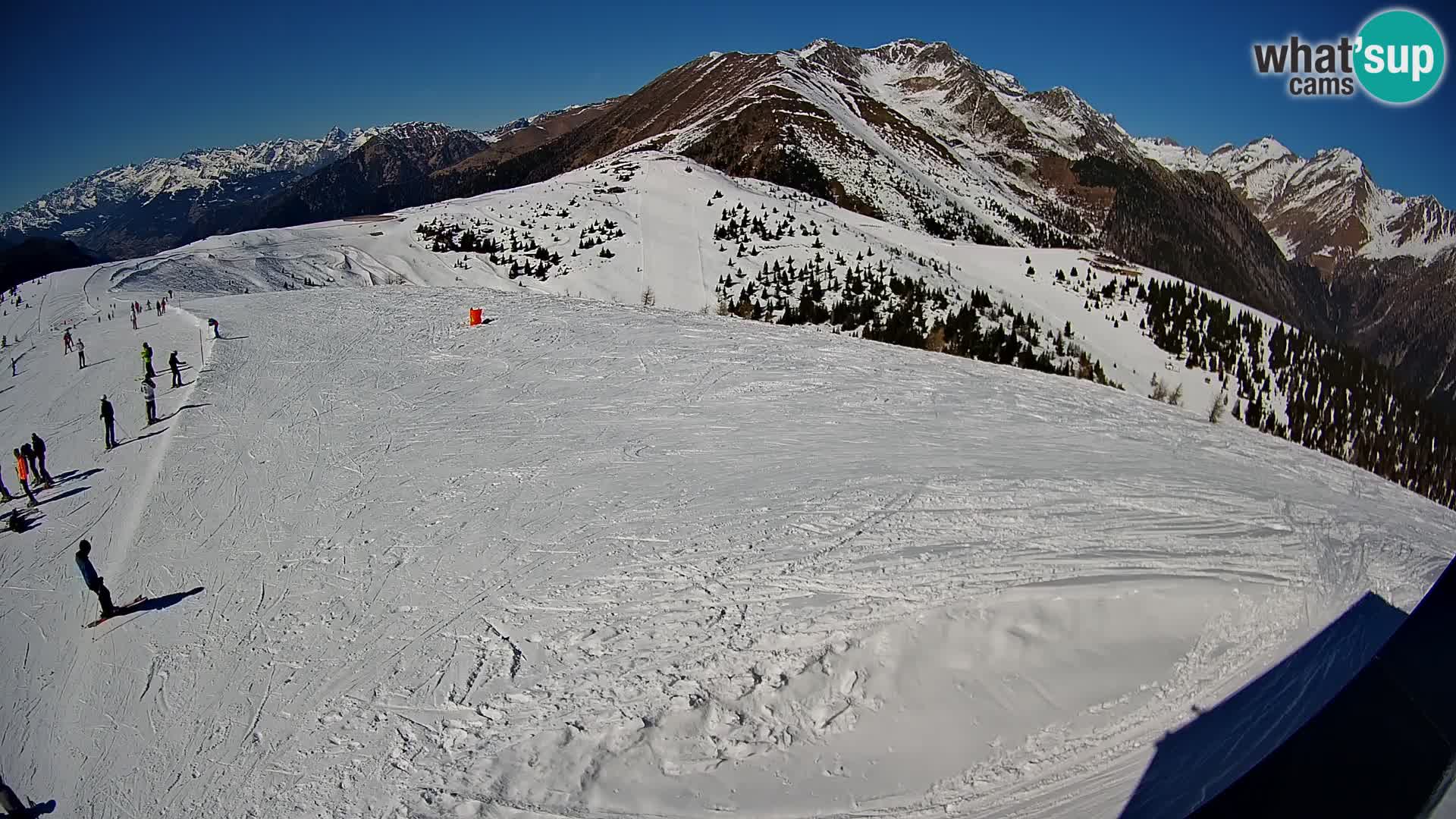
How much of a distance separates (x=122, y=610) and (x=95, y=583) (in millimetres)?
491

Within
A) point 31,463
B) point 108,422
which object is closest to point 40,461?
point 31,463

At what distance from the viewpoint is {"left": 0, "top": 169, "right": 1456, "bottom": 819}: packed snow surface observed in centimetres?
604

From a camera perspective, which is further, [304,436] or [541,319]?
[541,319]

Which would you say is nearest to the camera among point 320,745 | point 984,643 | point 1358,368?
point 320,745

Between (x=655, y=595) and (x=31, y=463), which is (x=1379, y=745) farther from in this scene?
(x=31, y=463)

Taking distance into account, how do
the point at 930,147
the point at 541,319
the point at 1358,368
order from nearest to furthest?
the point at 541,319 → the point at 1358,368 → the point at 930,147

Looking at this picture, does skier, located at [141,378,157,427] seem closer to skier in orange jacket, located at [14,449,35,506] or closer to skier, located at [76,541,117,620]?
skier in orange jacket, located at [14,449,35,506]

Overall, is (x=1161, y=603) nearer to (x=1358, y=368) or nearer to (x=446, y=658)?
(x=446, y=658)

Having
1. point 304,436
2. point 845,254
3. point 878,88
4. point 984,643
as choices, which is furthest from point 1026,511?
point 878,88

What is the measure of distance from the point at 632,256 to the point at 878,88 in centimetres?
18496

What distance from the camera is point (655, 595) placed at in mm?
8078

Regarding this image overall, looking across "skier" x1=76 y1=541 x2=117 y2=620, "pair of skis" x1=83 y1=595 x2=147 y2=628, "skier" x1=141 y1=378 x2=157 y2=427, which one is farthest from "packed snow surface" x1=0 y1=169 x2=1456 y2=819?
"skier" x1=141 y1=378 x2=157 y2=427

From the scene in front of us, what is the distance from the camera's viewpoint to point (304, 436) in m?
13.4

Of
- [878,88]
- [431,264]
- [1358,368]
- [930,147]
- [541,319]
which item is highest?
[878,88]
